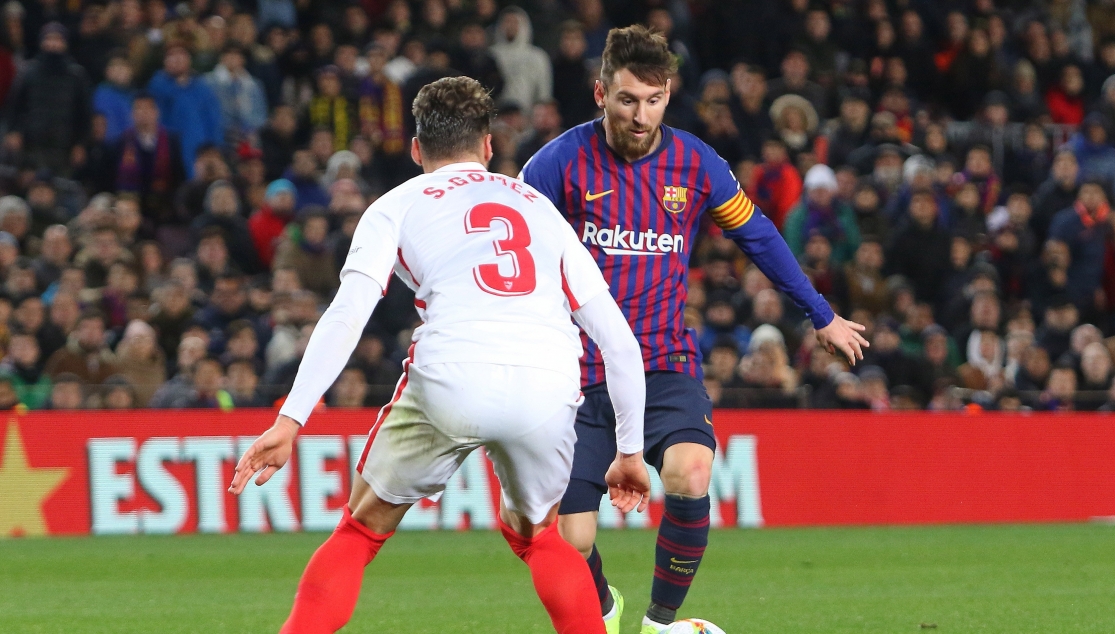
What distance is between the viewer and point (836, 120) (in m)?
17.8

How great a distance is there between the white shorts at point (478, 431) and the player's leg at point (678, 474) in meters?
1.36

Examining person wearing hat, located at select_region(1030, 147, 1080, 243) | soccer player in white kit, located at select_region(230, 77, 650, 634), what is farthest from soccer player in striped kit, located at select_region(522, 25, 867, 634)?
person wearing hat, located at select_region(1030, 147, 1080, 243)

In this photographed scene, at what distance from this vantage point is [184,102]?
14852mm

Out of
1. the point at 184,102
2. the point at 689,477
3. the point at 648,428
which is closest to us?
the point at 689,477

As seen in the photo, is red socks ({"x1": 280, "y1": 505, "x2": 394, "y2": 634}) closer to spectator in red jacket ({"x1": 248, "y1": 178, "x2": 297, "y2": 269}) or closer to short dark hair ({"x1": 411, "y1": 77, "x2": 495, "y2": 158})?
short dark hair ({"x1": 411, "y1": 77, "x2": 495, "y2": 158})

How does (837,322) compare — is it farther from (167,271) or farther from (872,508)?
(167,271)

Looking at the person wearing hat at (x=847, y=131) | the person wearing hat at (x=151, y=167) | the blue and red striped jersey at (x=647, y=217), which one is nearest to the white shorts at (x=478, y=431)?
the blue and red striped jersey at (x=647, y=217)

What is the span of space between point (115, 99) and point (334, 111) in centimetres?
204

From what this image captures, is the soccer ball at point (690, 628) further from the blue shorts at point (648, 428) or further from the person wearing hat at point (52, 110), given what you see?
the person wearing hat at point (52, 110)

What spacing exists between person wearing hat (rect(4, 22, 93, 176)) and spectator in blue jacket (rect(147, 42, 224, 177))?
0.68m

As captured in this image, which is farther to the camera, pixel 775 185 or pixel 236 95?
pixel 775 185

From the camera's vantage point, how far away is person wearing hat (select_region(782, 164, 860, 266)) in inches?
612

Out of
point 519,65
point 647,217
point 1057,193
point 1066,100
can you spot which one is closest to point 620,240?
point 647,217

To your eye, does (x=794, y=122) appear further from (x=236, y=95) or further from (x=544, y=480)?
(x=544, y=480)
